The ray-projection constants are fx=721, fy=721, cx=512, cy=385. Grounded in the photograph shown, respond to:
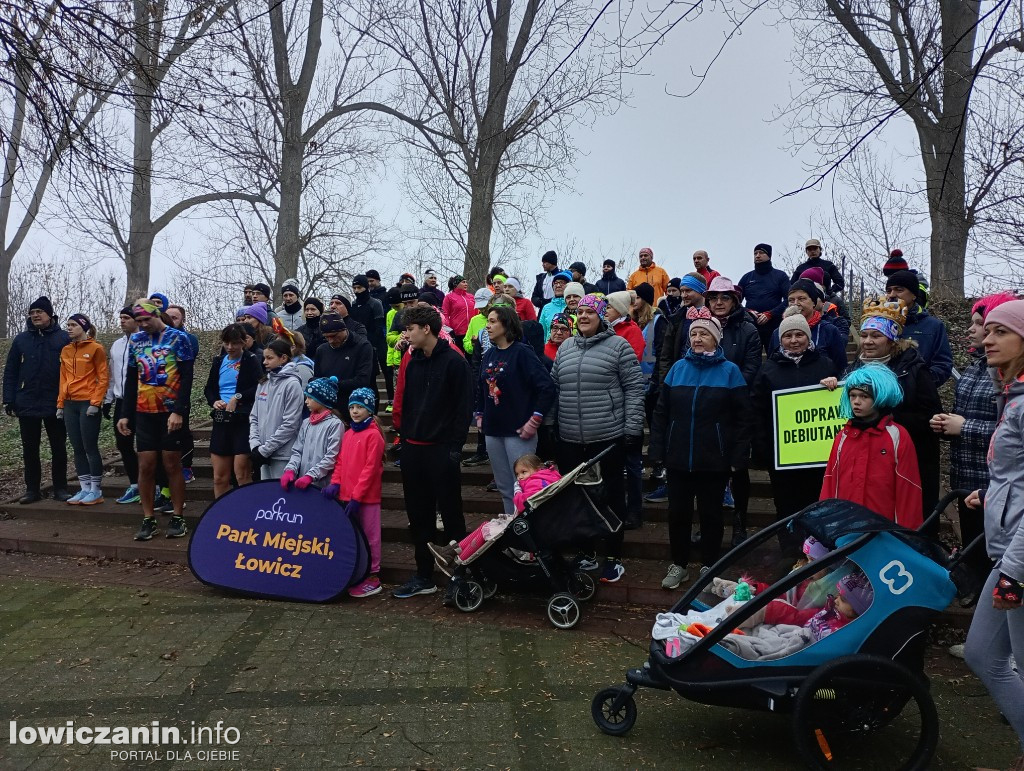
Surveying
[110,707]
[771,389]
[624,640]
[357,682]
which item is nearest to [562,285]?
[771,389]

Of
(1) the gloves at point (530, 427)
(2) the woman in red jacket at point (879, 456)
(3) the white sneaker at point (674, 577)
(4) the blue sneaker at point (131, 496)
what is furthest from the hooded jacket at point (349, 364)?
(2) the woman in red jacket at point (879, 456)

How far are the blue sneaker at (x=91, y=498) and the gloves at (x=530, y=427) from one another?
18.6 ft

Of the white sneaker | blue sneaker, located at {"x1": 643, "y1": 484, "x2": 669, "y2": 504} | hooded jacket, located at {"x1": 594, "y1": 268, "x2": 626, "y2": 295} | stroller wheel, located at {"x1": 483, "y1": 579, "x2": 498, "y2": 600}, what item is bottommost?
stroller wheel, located at {"x1": 483, "y1": 579, "x2": 498, "y2": 600}

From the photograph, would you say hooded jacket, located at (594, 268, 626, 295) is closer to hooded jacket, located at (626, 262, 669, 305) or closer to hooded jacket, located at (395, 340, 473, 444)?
hooded jacket, located at (626, 262, 669, 305)

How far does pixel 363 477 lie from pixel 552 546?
1.67 m

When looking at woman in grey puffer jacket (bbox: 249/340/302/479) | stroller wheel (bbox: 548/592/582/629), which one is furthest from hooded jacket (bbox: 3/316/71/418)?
stroller wheel (bbox: 548/592/582/629)

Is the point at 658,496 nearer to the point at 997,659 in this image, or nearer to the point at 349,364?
the point at 349,364

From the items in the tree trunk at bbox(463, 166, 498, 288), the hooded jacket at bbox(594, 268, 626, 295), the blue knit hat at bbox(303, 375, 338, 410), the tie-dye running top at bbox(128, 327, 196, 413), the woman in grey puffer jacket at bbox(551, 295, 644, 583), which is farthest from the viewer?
the tree trunk at bbox(463, 166, 498, 288)

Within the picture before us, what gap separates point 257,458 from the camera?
6777 mm

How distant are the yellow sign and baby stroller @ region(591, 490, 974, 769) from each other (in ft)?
5.37

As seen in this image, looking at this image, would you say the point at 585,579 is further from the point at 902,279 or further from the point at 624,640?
the point at 902,279

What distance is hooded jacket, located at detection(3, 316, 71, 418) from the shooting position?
8.29 metres

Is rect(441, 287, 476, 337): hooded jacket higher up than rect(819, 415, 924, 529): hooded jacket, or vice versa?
rect(441, 287, 476, 337): hooded jacket

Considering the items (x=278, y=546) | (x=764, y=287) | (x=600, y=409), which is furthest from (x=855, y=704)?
(x=764, y=287)
